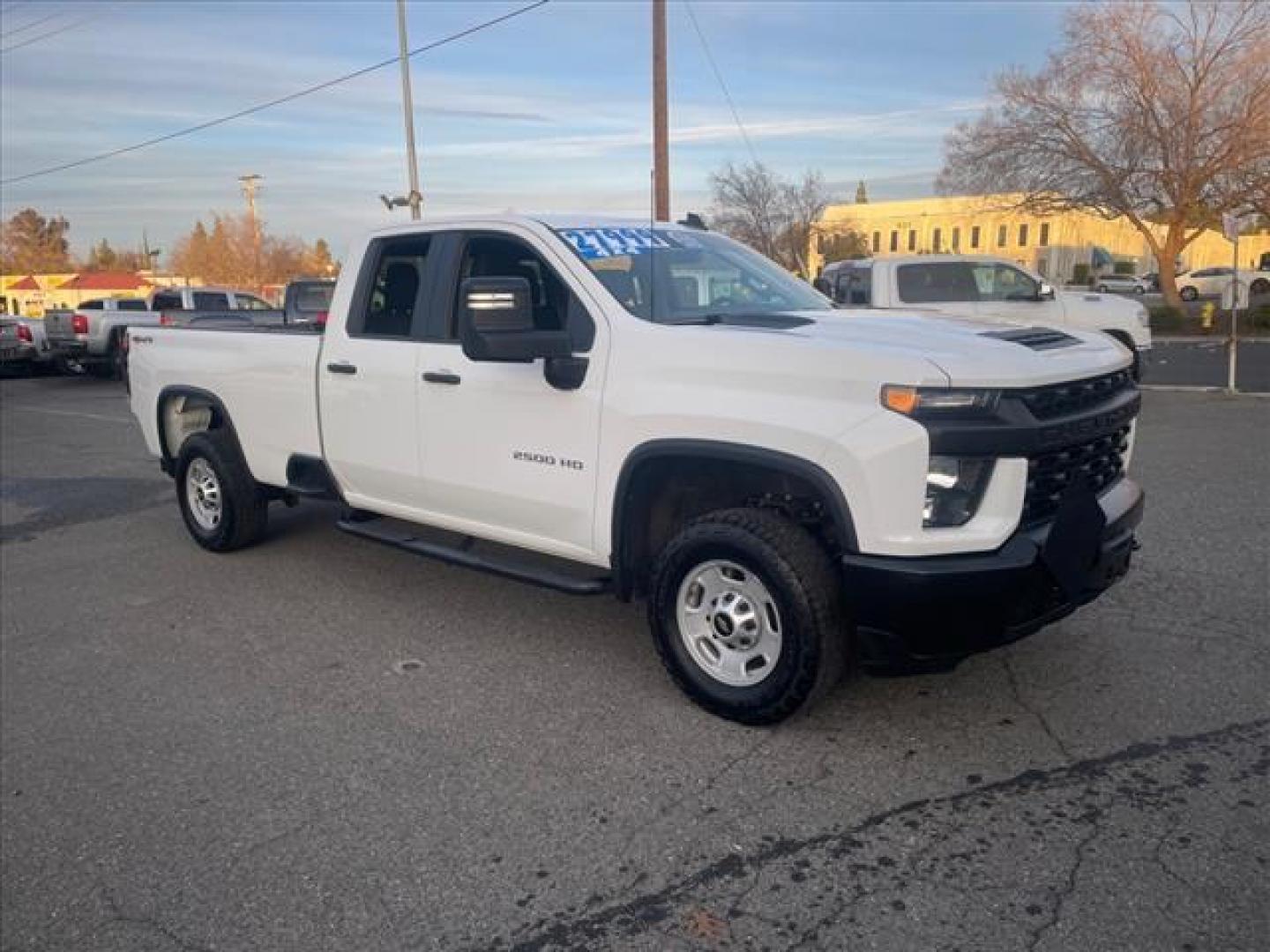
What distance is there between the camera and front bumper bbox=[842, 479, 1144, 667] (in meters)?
3.41

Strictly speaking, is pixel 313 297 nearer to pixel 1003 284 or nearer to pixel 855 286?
pixel 855 286

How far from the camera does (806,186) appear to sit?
45.4 meters

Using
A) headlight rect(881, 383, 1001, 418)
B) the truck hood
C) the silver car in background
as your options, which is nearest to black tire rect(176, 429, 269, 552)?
the truck hood

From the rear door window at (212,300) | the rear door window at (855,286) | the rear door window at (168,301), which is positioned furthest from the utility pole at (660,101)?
the rear door window at (168,301)

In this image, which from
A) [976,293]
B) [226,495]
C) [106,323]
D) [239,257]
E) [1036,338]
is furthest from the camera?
[239,257]

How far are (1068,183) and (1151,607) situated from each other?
28.7 meters

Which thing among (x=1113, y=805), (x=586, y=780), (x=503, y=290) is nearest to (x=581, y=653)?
(x=586, y=780)

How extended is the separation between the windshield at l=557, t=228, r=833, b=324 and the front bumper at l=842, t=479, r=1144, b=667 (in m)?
1.47

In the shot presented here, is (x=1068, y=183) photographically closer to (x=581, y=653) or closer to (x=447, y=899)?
(x=581, y=653)

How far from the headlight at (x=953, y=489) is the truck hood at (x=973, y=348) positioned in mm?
263

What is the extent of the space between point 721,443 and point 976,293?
1100 cm

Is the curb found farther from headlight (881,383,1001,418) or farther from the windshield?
headlight (881,383,1001,418)

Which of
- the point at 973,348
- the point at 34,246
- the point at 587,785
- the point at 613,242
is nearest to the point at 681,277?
the point at 613,242

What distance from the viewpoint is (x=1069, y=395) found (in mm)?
3688
